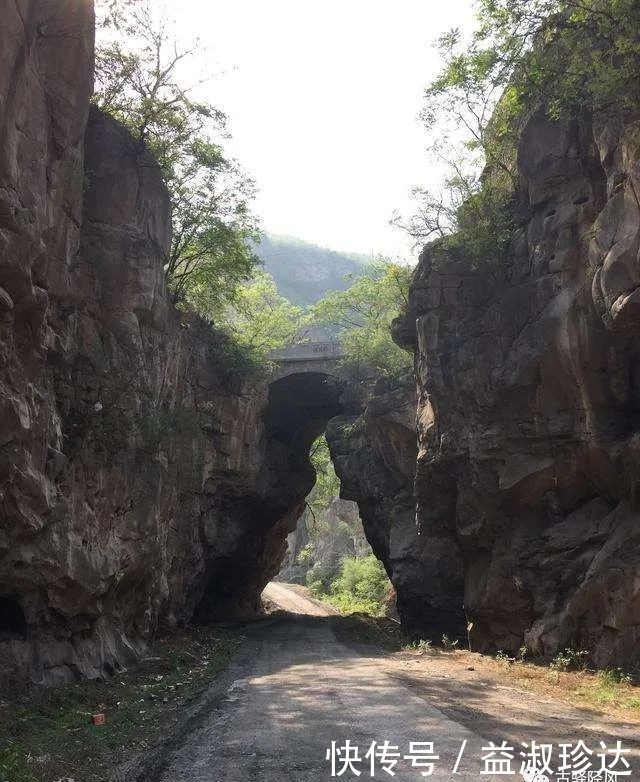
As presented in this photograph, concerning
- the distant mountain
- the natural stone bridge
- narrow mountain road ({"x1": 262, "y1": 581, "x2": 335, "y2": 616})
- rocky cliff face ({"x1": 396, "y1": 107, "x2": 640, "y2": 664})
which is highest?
the distant mountain

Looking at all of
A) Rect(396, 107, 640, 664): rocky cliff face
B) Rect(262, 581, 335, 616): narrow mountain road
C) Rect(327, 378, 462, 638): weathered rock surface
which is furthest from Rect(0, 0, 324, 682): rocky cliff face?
Rect(262, 581, 335, 616): narrow mountain road

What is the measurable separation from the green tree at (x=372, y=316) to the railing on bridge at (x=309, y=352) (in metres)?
0.80

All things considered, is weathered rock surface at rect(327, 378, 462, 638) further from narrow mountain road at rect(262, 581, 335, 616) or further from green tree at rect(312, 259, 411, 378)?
narrow mountain road at rect(262, 581, 335, 616)

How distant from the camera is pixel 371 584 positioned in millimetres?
44219

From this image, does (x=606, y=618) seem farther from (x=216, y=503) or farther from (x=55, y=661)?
(x=216, y=503)

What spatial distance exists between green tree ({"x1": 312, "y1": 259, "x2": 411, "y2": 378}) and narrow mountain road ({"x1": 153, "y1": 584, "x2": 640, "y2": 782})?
14991mm

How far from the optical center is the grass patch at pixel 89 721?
7531 millimetres

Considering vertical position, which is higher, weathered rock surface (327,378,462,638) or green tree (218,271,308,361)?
green tree (218,271,308,361)

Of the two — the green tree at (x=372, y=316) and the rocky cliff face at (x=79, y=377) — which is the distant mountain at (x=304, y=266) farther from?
the rocky cliff face at (x=79, y=377)

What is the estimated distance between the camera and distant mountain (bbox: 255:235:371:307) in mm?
167000

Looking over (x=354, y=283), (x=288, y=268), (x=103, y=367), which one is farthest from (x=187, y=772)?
→ (x=288, y=268)

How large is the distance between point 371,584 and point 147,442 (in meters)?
30.5

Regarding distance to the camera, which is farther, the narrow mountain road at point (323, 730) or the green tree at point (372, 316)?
the green tree at point (372, 316)

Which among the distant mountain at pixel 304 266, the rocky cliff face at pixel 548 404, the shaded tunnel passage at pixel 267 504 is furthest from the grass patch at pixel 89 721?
the distant mountain at pixel 304 266
